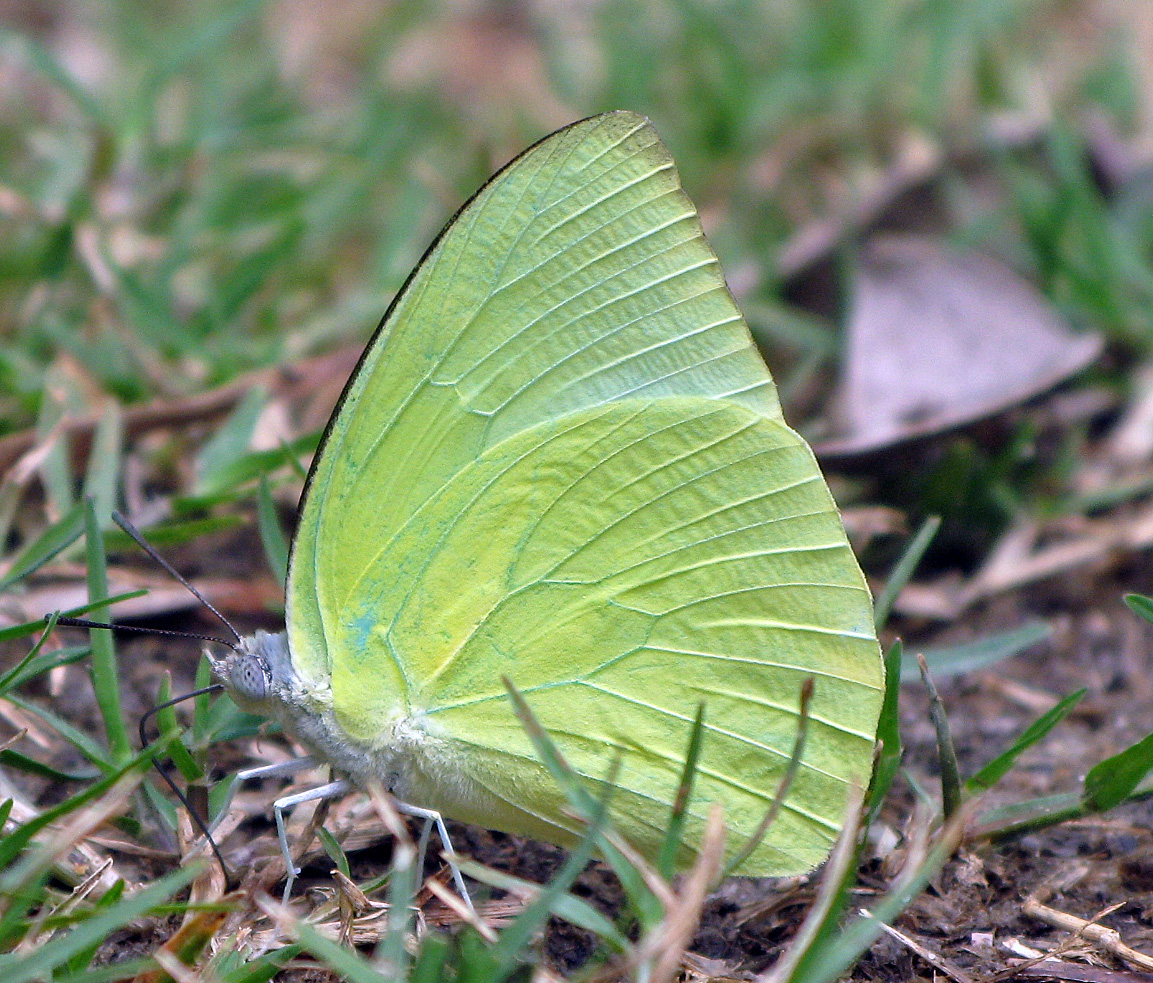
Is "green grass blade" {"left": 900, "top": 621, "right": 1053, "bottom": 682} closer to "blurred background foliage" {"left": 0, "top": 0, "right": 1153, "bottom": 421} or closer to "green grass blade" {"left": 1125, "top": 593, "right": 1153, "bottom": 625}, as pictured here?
"green grass blade" {"left": 1125, "top": 593, "right": 1153, "bottom": 625}

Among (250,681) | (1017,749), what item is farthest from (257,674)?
(1017,749)

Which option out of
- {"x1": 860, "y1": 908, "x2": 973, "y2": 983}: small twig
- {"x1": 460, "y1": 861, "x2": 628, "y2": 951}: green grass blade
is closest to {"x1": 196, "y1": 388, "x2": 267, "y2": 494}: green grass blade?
{"x1": 460, "y1": 861, "x2": 628, "y2": 951}: green grass blade

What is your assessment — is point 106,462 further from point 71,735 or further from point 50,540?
point 71,735

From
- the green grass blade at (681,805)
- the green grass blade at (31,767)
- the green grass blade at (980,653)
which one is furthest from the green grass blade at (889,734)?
the green grass blade at (31,767)

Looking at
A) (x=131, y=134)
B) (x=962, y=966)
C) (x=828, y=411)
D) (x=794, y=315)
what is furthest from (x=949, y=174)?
(x=962, y=966)

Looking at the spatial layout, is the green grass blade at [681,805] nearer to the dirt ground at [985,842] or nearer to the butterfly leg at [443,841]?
the dirt ground at [985,842]

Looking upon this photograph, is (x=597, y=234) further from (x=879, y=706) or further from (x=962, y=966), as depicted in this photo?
(x=962, y=966)
